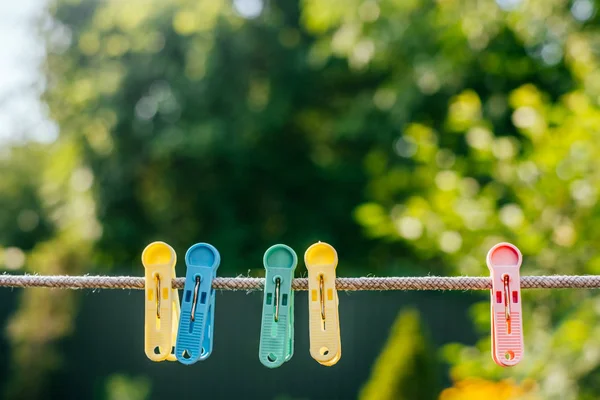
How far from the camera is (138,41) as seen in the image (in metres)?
6.46

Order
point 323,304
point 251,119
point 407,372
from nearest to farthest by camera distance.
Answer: point 323,304 → point 407,372 → point 251,119

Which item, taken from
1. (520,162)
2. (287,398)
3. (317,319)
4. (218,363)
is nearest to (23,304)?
(218,363)

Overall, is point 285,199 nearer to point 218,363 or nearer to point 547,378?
point 218,363

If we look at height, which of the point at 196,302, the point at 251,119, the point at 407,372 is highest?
the point at 251,119

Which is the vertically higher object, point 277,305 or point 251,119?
point 251,119

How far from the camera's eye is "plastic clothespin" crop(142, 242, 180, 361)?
3.75ft

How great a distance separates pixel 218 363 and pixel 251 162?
2.52 m

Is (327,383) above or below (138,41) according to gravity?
below

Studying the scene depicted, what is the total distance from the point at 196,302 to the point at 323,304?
22cm

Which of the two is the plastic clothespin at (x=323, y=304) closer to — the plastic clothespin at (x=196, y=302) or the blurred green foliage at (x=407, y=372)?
the plastic clothespin at (x=196, y=302)

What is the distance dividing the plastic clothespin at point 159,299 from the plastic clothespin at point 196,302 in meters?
0.03

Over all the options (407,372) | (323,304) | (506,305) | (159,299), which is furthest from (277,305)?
(407,372)

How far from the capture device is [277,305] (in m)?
1.14

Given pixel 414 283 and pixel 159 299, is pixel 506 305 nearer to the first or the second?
pixel 414 283
